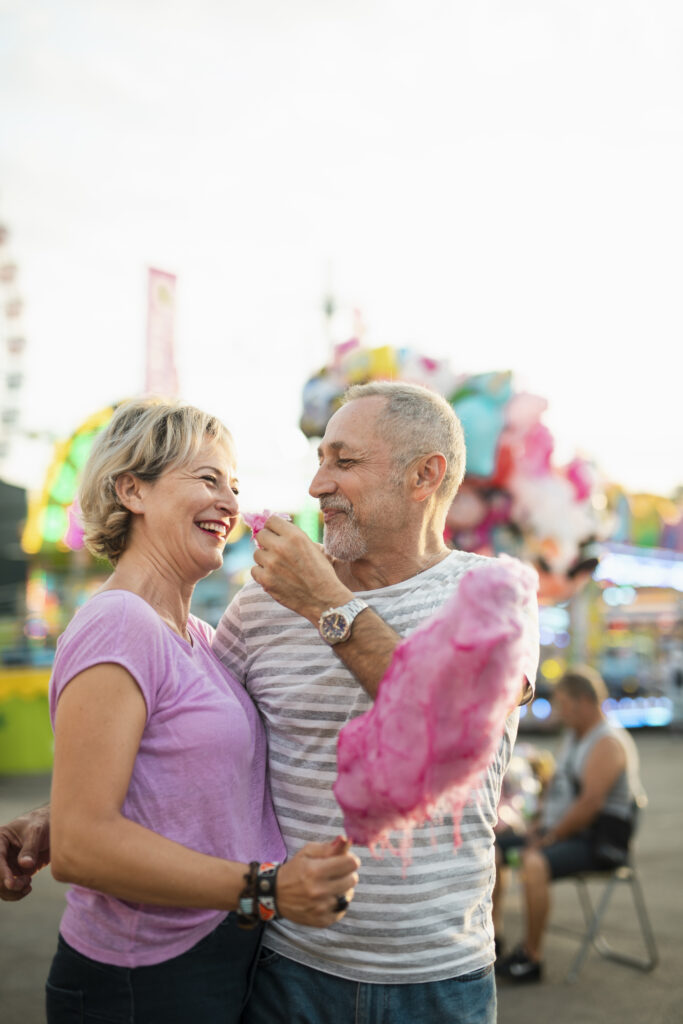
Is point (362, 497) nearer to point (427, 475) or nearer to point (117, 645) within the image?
point (427, 475)

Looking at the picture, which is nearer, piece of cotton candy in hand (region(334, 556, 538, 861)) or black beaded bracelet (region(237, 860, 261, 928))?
piece of cotton candy in hand (region(334, 556, 538, 861))

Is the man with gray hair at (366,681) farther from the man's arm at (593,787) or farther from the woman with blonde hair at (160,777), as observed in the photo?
the man's arm at (593,787)

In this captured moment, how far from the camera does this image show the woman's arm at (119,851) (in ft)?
4.81

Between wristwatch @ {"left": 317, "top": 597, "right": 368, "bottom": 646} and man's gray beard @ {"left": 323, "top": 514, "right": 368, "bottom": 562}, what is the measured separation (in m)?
0.30

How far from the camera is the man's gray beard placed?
200cm

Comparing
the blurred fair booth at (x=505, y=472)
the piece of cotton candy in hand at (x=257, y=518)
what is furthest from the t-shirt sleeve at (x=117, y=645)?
the blurred fair booth at (x=505, y=472)

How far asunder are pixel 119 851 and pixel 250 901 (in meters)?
0.22

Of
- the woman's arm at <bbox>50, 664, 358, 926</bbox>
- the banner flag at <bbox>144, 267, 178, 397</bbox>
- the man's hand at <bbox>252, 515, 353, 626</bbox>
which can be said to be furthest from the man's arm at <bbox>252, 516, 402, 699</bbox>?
the banner flag at <bbox>144, 267, 178, 397</bbox>

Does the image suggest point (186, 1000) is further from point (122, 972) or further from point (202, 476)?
point (202, 476)

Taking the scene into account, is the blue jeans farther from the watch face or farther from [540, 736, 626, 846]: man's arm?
[540, 736, 626, 846]: man's arm

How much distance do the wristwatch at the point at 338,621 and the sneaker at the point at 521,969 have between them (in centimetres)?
371

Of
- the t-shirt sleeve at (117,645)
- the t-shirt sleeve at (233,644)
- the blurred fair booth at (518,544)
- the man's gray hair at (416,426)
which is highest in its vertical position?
the man's gray hair at (416,426)

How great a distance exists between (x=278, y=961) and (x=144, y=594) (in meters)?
0.78

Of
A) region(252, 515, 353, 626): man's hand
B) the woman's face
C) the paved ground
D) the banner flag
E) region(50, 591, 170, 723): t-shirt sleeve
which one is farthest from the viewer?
the banner flag
